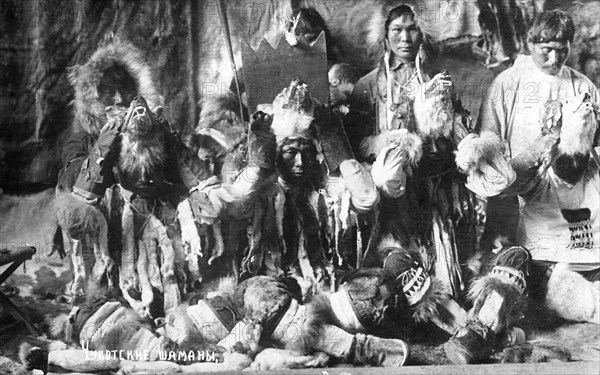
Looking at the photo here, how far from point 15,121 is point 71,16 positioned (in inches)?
43.6

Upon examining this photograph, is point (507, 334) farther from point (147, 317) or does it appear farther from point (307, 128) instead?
point (147, 317)

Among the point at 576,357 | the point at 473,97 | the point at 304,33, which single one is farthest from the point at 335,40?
the point at 576,357

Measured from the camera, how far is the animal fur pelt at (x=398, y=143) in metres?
6.71

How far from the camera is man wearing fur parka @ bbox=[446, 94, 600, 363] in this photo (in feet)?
21.7

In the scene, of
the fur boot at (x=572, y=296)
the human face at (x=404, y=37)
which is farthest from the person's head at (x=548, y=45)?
the fur boot at (x=572, y=296)

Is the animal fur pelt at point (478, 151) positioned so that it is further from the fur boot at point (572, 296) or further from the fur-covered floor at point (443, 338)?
the fur-covered floor at point (443, 338)

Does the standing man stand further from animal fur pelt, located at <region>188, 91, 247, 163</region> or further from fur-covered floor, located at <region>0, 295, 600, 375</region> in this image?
animal fur pelt, located at <region>188, 91, 247, 163</region>

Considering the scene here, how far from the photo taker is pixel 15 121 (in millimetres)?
6766

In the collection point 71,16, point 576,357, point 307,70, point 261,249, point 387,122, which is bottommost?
point 576,357

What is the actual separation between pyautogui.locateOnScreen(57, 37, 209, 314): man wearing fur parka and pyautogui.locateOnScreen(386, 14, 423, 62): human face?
2114 millimetres

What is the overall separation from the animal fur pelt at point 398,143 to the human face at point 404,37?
0.72 m

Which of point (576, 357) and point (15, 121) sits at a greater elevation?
point (15, 121)

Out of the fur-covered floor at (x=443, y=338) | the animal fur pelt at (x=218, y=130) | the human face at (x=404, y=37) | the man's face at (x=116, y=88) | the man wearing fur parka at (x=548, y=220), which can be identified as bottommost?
the fur-covered floor at (x=443, y=338)

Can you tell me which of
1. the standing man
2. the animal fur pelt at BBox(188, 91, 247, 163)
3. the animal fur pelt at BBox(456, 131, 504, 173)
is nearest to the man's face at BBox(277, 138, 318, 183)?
the animal fur pelt at BBox(188, 91, 247, 163)
